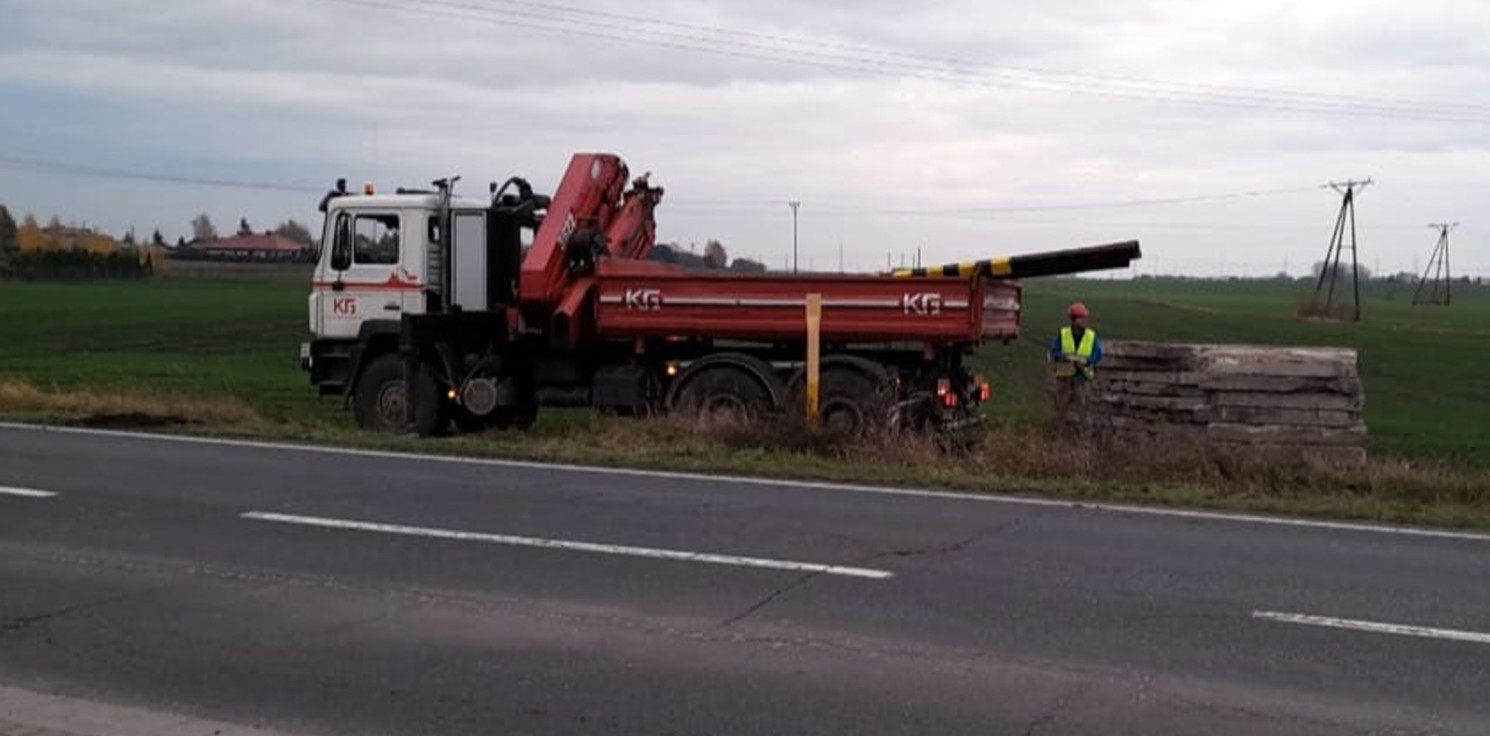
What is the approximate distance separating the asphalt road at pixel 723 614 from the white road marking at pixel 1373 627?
2 cm

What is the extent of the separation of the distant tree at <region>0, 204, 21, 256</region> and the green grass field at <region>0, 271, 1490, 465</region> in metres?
9.07

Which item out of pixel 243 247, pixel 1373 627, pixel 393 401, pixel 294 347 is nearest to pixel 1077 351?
pixel 393 401

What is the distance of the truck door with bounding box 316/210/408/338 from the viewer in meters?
18.8

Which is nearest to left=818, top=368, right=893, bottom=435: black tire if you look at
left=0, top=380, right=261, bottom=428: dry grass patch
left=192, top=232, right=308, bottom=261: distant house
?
left=0, top=380, right=261, bottom=428: dry grass patch

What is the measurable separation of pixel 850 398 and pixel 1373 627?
948 cm

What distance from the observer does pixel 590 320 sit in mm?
18562

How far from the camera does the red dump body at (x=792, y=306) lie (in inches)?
677

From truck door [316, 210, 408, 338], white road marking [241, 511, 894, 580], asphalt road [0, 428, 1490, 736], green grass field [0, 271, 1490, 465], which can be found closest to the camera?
asphalt road [0, 428, 1490, 736]

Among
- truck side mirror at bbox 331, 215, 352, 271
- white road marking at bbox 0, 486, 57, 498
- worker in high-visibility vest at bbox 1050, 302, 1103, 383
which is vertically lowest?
white road marking at bbox 0, 486, 57, 498

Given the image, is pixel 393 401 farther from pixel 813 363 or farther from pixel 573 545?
pixel 573 545

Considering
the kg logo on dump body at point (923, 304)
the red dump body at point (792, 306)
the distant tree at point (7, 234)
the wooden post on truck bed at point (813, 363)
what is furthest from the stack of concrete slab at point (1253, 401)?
the distant tree at point (7, 234)

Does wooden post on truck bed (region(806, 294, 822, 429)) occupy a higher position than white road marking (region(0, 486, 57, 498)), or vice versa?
wooden post on truck bed (region(806, 294, 822, 429))

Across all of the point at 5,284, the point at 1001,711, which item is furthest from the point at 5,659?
the point at 5,284

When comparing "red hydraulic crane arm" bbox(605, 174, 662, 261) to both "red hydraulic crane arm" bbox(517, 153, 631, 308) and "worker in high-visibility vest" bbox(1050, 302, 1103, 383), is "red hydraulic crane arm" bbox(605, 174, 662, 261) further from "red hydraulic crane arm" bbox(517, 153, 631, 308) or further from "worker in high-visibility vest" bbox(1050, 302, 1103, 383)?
"worker in high-visibility vest" bbox(1050, 302, 1103, 383)
